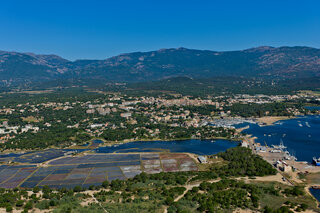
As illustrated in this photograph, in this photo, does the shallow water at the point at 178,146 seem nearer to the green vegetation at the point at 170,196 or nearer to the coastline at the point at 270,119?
the green vegetation at the point at 170,196

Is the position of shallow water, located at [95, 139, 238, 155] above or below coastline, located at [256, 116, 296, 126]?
below

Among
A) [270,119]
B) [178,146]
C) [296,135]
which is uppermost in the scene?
[270,119]

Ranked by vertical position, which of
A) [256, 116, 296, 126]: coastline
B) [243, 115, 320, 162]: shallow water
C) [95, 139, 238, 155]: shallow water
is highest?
[256, 116, 296, 126]: coastline

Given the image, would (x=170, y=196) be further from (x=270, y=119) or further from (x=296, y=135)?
(x=270, y=119)

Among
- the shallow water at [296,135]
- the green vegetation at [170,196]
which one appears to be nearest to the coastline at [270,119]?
the shallow water at [296,135]

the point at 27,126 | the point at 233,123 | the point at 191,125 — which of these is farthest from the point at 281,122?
the point at 27,126

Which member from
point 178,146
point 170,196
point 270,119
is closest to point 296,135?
point 270,119

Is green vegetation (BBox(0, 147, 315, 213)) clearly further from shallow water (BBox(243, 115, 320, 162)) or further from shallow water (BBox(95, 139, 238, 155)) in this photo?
shallow water (BBox(243, 115, 320, 162))

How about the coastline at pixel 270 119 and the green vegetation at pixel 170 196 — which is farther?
the coastline at pixel 270 119

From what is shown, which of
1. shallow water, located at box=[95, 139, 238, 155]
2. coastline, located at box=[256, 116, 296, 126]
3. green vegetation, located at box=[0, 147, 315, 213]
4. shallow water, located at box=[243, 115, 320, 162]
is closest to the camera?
green vegetation, located at box=[0, 147, 315, 213]

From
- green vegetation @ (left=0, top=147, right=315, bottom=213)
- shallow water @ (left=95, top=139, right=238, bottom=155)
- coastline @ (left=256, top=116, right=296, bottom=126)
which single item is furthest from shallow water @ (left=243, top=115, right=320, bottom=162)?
green vegetation @ (left=0, top=147, right=315, bottom=213)

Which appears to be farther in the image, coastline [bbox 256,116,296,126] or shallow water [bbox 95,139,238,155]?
coastline [bbox 256,116,296,126]
